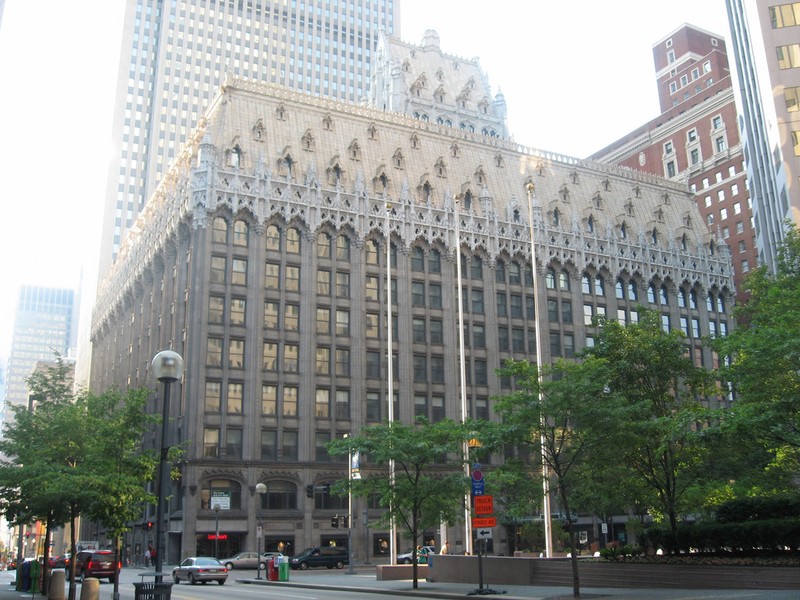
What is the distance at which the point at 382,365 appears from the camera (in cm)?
7856

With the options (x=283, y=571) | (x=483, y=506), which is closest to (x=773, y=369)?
(x=483, y=506)

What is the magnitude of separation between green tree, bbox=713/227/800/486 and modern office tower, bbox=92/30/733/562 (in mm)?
30853

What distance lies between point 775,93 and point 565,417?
3754cm

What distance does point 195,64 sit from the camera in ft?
527

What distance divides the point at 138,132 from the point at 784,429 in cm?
14867

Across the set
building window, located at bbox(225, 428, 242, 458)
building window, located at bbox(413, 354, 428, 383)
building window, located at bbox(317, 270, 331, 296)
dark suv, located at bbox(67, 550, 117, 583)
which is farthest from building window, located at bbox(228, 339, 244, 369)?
dark suv, located at bbox(67, 550, 117, 583)

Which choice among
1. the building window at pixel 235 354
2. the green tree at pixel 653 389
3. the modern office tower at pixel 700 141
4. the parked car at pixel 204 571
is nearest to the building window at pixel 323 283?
the building window at pixel 235 354

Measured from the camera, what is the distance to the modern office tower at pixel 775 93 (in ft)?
187

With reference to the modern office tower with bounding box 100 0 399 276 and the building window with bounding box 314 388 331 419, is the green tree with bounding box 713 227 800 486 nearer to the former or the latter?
the building window with bounding box 314 388 331 419

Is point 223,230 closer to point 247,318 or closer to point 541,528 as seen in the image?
point 247,318

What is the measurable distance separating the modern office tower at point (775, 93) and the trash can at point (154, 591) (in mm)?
44477

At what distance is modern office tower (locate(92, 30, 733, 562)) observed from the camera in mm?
71625

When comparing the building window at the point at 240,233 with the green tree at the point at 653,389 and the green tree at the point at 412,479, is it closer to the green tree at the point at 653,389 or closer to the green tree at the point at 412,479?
the green tree at the point at 412,479

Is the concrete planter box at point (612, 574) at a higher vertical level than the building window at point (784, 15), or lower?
lower
